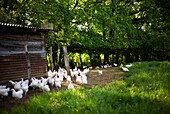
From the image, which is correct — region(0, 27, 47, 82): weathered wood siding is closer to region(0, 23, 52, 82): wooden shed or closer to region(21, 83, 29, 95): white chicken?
region(0, 23, 52, 82): wooden shed

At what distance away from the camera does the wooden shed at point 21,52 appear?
13547 mm

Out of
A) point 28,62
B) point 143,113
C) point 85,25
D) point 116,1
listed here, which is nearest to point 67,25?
point 85,25

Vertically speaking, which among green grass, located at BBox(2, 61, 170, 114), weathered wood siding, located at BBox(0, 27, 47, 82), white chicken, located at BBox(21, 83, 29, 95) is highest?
weathered wood siding, located at BBox(0, 27, 47, 82)

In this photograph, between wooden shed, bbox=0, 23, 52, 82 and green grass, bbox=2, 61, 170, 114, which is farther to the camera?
wooden shed, bbox=0, 23, 52, 82

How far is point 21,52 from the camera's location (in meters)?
14.7

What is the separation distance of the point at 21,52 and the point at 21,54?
11 cm

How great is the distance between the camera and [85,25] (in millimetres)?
25500

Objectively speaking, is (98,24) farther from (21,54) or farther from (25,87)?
(25,87)

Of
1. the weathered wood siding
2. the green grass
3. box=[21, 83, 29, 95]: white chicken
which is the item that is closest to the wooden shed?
the weathered wood siding

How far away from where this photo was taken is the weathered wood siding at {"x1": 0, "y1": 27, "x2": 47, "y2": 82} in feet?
44.7

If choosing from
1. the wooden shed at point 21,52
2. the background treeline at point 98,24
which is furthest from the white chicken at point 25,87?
the background treeline at point 98,24

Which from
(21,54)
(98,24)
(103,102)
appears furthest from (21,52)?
(98,24)

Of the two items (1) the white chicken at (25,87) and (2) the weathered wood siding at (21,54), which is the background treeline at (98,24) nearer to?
(2) the weathered wood siding at (21,54)

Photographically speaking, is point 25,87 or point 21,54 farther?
point 21,54
